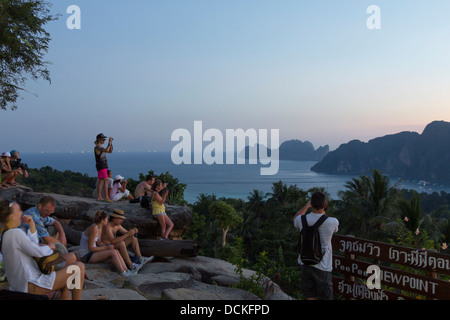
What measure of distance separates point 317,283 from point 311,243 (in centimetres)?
58

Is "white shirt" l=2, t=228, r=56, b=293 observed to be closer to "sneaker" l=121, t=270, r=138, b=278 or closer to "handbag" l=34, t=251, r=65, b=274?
"handbag" l=34, t=251, r=65, b=274

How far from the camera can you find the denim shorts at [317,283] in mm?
5098

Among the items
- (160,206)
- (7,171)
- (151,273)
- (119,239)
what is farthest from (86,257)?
(7,171)

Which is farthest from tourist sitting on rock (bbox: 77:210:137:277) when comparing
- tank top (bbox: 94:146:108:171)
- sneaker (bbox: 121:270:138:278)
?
tank top (bbox: 94:146:108:171)

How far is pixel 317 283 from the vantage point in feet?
16.9

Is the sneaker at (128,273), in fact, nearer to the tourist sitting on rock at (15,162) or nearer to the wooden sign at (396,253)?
the wooden sign at (396,253)

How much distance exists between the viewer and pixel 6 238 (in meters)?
4.33

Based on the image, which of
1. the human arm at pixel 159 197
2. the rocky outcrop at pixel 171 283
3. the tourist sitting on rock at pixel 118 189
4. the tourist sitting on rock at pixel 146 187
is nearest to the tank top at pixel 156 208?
the human arm at pixel 159 197

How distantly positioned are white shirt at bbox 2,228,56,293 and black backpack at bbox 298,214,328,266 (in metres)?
3.01

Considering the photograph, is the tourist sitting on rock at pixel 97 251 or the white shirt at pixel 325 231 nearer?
the white shirt at pixel 325 231

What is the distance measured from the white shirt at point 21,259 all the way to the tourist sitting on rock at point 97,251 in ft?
9.51

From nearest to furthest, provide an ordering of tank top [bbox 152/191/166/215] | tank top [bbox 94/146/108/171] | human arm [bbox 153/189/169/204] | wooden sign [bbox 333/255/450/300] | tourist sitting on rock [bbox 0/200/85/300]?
tourist sitting on rock [bbox 0/200/85/300], wooden sign [bbox 333/255/450/300], human arm [bbox 153/189/169/204], tank top [bbox 152/191/166/215], tank top [bbox 94/146/108/171]

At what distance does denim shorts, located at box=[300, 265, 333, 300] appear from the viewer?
510cm

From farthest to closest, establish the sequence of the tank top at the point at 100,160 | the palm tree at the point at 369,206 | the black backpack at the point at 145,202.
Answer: the palm tree at the point at 369,206 → the tank top at the point at 100,160 → the black backpack at the point at 145,202
